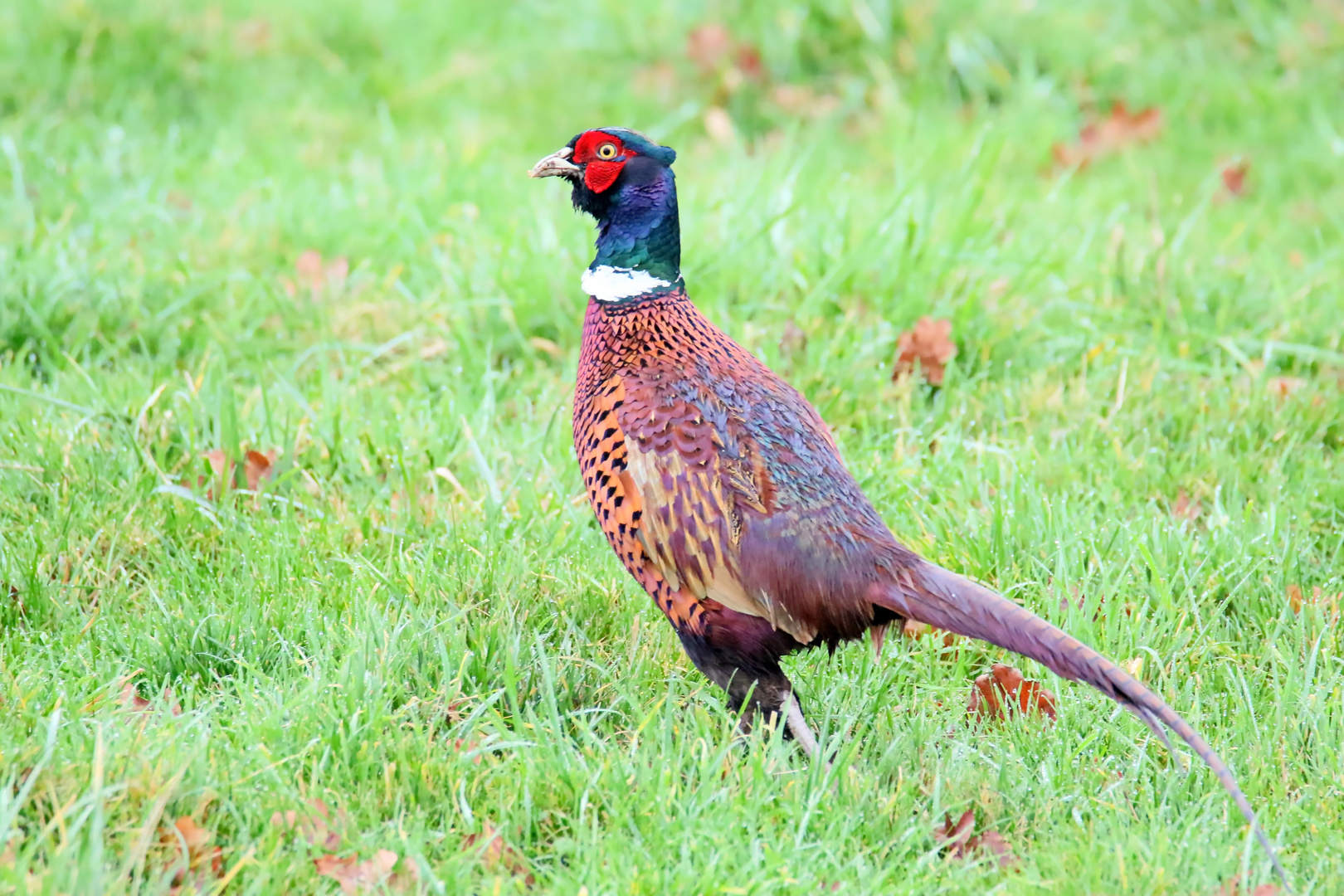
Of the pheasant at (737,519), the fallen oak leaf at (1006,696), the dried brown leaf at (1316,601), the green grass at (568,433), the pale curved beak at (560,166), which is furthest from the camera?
the dried brown leaf at (1316,601)

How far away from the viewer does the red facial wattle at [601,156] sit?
280cm

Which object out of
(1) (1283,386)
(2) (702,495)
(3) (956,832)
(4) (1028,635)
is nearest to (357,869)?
(2) (702,495)

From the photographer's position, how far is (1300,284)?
445cm

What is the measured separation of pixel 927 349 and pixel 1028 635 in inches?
69.9

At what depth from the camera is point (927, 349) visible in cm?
392

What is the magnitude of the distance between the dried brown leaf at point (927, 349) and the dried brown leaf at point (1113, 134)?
2.05m

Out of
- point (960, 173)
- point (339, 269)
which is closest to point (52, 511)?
point (339, 269)

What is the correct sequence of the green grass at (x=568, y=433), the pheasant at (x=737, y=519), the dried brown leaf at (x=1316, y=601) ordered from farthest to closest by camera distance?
the dried brown leaf at (x=1316, y=601), the pheasant at (x=737, y=519), the green grass at (x=568, y=433)

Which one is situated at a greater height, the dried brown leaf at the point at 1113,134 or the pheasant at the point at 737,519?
the dried brown leaf at the point at 1113,134

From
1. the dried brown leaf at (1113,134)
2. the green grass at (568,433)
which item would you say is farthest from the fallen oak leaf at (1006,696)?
the dried brown leaf at (1113,134)

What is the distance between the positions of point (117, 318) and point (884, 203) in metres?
2.46

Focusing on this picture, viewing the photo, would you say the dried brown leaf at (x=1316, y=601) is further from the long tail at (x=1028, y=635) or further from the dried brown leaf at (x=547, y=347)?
the dried brown leaf at (x=547, y=347)

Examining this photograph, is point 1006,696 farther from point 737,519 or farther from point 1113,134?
point 1113,134

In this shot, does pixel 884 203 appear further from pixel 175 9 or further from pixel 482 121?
pixel 175 9
